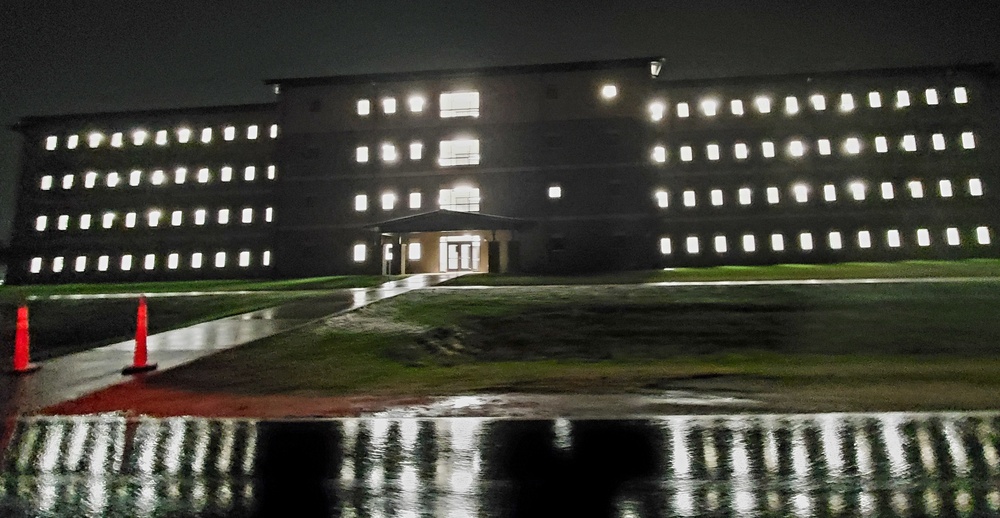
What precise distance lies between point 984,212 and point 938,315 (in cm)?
3611

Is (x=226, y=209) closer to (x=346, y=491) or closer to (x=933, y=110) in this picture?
(x=346, y=491)

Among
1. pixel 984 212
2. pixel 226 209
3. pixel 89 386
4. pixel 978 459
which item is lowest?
pixel 978 459

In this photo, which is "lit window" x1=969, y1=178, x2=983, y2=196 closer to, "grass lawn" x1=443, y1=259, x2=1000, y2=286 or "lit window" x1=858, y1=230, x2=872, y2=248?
"lit window" x1=858, y1=230, x2=872, y2=248

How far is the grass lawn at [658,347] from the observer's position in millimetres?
7535

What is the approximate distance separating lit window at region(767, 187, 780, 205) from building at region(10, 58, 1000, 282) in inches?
6.7

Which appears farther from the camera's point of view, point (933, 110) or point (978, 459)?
point (933, 110)

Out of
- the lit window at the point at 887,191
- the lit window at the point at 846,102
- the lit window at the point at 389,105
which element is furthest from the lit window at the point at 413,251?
the lit window at the point at 887,191

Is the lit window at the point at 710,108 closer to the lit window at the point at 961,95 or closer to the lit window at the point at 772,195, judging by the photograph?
the lit window at the point at 772,195

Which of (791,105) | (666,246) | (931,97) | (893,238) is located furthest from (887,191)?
(666,246)

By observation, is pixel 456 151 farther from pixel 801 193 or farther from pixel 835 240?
pixel 835 240

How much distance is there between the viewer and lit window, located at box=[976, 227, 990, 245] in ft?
127

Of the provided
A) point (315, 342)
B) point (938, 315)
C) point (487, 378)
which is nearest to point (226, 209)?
point (315, 342)

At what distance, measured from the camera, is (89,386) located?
7184mm

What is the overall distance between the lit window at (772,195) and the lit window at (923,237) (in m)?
9.86
